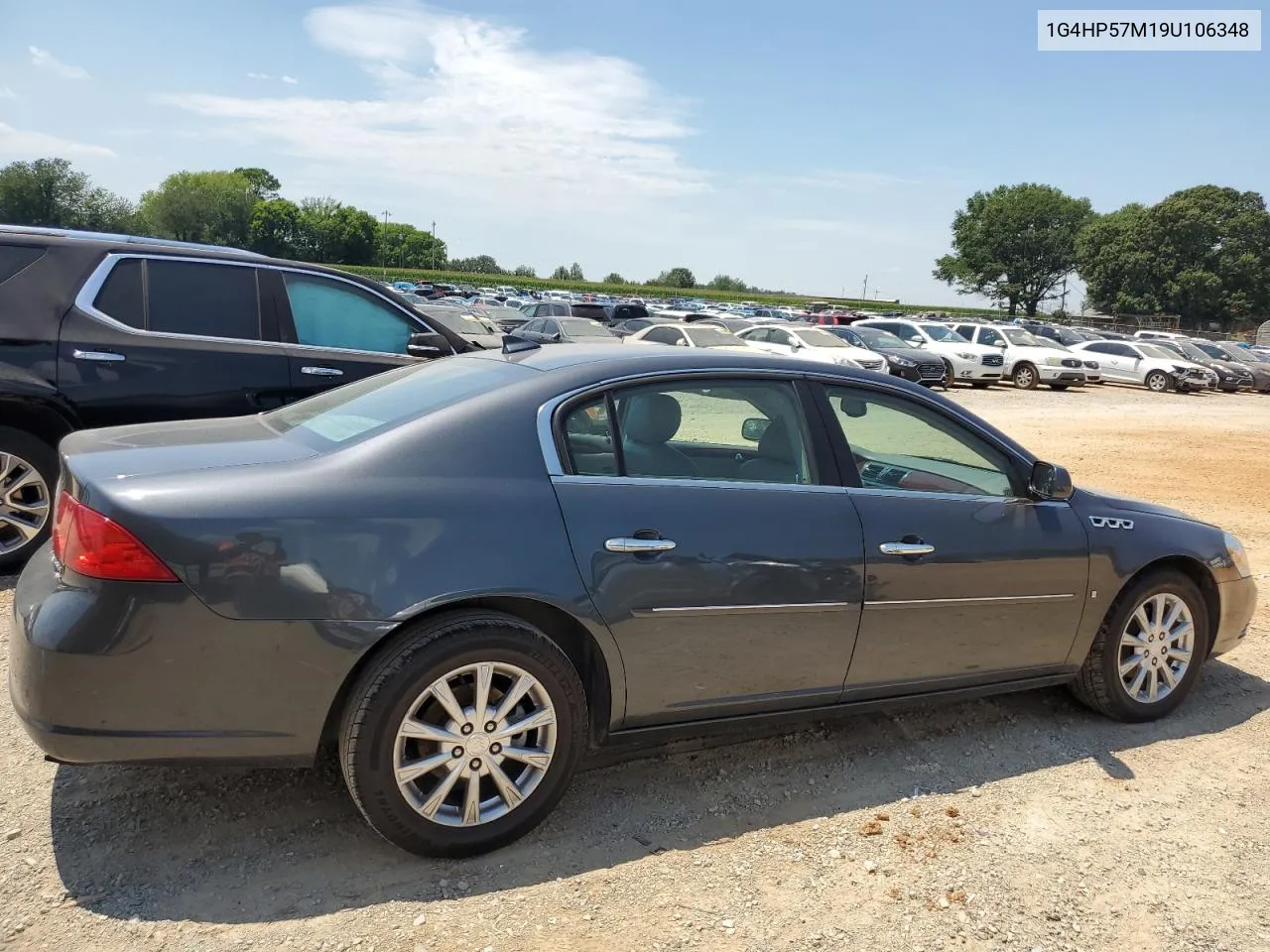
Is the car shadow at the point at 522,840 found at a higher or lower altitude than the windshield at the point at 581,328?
lower

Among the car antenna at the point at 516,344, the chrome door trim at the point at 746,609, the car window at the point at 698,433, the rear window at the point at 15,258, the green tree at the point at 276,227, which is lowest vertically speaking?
the chrome door trim at the point at 746,609

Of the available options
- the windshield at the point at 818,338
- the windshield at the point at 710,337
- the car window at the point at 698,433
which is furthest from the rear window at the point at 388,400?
the windshield at the point at 818,338

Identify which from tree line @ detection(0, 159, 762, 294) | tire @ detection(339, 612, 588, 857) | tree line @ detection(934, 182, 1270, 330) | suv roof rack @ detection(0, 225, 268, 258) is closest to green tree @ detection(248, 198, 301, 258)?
tree line @ detection(0, 159, 762, 294)

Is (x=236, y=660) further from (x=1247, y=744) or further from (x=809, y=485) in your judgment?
(x=1247, y=744)

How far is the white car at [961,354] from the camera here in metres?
24.0

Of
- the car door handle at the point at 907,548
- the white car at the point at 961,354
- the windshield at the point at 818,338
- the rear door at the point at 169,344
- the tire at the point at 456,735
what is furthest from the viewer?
the white car at the point at 961,354

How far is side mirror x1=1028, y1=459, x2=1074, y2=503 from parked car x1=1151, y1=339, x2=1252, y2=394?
91.8 feet

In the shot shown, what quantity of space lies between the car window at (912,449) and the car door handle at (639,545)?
939 mm

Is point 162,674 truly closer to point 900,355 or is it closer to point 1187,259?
point 900,355

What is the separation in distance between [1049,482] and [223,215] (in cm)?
12062

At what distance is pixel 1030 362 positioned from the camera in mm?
24672

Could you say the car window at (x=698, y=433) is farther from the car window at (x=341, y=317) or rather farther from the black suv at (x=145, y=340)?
the car window at (x=341, y=317)

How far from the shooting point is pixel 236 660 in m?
2.62

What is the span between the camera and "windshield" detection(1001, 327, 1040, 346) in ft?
83.6
